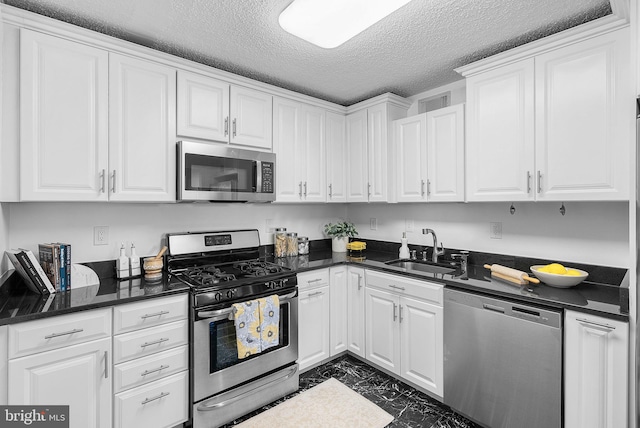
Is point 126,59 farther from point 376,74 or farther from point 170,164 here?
point 376,74

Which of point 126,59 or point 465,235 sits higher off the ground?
point 126,59

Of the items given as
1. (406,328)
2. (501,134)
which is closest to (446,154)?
(501,134)

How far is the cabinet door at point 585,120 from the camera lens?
1.68 meters

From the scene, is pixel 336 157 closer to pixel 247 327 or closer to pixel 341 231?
pixel 341 231

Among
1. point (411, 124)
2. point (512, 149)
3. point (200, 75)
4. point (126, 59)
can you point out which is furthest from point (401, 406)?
point (126, 59)

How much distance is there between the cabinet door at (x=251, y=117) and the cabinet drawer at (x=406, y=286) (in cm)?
143

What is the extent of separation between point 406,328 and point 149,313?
69.7 inches

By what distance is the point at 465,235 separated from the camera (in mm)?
2697

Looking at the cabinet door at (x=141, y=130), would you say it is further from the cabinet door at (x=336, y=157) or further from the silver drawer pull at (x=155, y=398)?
the cabinet door at (x=336, y=157)

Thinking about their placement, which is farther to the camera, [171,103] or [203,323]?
[171,103]

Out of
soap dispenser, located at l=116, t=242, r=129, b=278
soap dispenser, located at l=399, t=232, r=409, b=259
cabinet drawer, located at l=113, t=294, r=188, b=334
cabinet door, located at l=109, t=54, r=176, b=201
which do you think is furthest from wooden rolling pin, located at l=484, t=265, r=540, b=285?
soap dispenser, located at l=116, t=242, r=129, b=278

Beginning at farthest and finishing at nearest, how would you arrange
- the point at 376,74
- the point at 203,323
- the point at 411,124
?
the point at 411,124 → the point at 376,74 → the point at 203,323

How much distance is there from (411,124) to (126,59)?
7.17 feet

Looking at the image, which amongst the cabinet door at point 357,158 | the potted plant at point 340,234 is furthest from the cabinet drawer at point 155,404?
the cabinet door at point 357,158
